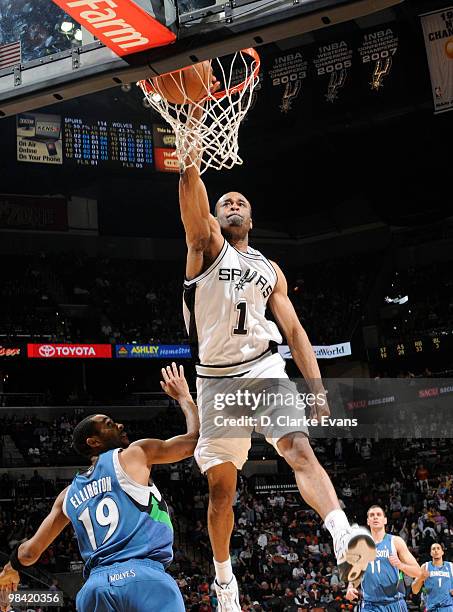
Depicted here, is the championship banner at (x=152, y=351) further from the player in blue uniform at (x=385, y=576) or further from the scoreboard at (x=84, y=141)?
the player in blue uniform at (x=385, y=576)

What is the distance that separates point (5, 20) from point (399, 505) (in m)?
11.1

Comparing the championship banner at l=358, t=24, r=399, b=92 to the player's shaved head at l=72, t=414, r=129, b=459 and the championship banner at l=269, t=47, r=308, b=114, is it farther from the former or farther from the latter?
the player's shaved head at l=72, t=414, r=129, b=459

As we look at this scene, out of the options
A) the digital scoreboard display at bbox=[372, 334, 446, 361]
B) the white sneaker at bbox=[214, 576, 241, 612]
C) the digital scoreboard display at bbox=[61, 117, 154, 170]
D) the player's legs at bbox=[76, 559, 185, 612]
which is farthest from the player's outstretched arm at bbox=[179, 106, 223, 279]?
the digital scoreboard display at bbox=[372, 334, 446, 361]

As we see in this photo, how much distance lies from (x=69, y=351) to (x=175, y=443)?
47.3 feet

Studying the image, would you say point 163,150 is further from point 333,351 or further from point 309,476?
point 309,476

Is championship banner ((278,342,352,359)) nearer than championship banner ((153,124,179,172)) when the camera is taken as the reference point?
No

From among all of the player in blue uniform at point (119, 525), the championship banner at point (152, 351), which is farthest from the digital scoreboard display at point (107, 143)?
the player in blue uniform at point (119, 525)

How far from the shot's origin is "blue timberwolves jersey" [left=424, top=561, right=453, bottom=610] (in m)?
9.02

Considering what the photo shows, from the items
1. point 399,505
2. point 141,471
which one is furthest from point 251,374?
point 399,505

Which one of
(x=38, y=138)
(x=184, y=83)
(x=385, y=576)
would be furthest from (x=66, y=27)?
(x=38, y=138)

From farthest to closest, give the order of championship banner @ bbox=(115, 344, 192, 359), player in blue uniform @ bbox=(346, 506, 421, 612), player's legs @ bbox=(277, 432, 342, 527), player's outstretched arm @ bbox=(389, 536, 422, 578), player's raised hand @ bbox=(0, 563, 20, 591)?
championship banner @ bbox=(115, 344, 192, 359)
player in blue uniform @ bbox=(346, 506, 421, 612)
player's outstretched arm @ bbox=(389, 536, 422, 578)
player's legs @ bbox=(277, 432, 342, 527)
player's raised hand @ bbox=(0, 563, 20, 591)

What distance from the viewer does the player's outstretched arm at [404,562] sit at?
774 cm

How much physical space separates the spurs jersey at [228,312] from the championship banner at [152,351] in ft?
43.3

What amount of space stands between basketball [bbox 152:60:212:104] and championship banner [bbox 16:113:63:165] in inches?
448
